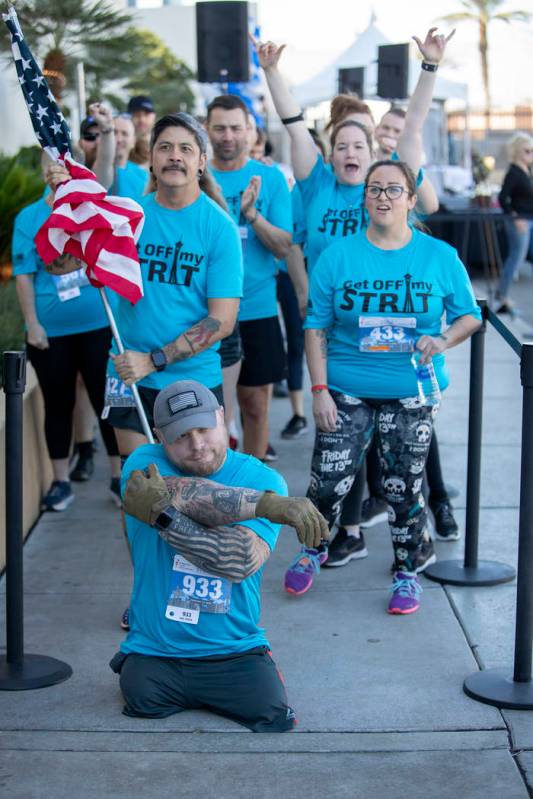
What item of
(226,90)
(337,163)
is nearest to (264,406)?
(337,163)

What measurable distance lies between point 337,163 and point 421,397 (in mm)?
1363

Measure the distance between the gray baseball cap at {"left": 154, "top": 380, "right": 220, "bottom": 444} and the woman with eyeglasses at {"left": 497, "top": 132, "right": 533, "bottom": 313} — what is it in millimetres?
10657

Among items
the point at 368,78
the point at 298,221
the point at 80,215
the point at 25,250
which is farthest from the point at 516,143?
the point at 80,215

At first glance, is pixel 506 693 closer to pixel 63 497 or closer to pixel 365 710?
pixel 365 710

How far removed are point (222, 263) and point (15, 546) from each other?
1.41m

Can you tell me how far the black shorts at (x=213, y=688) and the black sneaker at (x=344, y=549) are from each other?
1.69m

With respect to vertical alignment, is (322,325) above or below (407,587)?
above

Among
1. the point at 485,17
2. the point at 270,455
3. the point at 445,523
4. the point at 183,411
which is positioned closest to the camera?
the point at 183,411

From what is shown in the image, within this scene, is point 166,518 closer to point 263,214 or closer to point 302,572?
point 302,572

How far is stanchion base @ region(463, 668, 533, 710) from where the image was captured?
4246 mm

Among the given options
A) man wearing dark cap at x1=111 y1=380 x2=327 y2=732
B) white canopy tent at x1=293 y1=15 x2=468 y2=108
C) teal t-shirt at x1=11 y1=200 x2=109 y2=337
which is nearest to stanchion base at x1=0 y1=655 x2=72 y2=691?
man wearing dark cap at x1=111 y1=380 x2=327 y2=732

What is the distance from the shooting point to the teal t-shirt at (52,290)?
21.3 ft

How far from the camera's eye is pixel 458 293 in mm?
5184

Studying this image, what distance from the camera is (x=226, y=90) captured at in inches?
401
